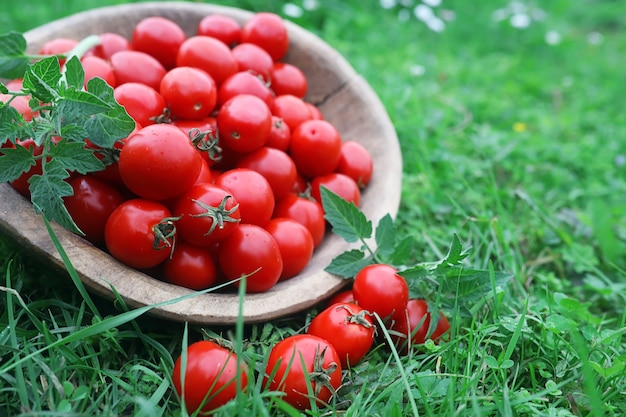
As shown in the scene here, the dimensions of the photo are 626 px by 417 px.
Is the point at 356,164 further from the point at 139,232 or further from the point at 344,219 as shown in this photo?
the point at 139,232

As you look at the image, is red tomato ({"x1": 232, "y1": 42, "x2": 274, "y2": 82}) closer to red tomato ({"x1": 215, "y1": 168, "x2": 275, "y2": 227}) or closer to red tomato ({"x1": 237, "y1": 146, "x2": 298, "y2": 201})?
red tomato ({"x1": 237, "y1": 146, "x2": 298, "y2": 201})

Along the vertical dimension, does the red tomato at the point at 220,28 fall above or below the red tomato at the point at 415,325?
above

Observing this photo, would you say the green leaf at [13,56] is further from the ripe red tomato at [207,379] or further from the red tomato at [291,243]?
the ripe red tomato at [207,379]

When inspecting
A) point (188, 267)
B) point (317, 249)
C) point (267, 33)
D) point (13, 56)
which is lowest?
point (317, 249)

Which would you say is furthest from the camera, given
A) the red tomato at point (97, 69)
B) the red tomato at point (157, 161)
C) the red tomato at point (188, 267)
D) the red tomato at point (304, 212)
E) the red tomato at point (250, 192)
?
the red tomato at point (304, 212)

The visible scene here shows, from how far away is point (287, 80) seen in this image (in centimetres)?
255

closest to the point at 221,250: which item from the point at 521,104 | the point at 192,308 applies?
the point at 192,308

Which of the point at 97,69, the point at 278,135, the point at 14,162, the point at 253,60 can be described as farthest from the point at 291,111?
the point at 14,162

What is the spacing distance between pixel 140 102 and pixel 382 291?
3.34 ft

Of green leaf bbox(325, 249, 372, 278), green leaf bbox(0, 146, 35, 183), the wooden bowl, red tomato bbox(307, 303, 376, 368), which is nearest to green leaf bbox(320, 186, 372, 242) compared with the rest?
green leaf bbox(325, 249, 372, 278)

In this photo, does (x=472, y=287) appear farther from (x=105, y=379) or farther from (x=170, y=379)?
(x=105, y=379)

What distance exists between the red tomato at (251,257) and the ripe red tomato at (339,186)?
1.50ft

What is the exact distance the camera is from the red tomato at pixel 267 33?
101 inches

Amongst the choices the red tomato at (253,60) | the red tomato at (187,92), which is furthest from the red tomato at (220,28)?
the red tomato at (187,92)
